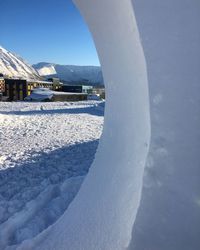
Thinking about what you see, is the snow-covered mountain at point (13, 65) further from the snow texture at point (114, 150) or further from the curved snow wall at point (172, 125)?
the curved snow wall at point (172, 125)

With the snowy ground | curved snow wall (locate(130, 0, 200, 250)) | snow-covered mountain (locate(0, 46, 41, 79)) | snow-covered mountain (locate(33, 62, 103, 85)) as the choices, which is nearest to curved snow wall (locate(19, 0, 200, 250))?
curved snow wall (locate(130, 0, 200, 250))

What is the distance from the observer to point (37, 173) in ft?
13.4

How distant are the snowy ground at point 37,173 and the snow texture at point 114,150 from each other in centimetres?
51

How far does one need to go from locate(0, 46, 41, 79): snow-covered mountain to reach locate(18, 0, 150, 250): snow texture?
7102cm

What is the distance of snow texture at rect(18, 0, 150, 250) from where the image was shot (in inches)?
53.8

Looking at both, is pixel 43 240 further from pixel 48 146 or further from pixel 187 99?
pixel 48 146

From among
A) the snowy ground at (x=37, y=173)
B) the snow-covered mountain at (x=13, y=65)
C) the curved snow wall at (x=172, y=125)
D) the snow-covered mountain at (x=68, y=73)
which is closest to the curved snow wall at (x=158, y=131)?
the curved snow wall at (x=172, y=125)

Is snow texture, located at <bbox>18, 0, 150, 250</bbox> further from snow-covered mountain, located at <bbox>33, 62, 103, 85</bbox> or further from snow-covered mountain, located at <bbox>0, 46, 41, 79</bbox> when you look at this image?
snow-covered mountain, located at <bbox>33, 62, 103, 85</bbox>

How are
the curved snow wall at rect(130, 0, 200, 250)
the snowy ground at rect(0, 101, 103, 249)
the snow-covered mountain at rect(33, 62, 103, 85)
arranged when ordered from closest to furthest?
the curved snow wall at rect(130, 0, 200, 250)
the snowy ground at rect(0, 101, 103, 249)
the snow-covered mountain at rect(33, 62, 103, 85)

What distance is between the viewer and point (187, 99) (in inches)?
44.8

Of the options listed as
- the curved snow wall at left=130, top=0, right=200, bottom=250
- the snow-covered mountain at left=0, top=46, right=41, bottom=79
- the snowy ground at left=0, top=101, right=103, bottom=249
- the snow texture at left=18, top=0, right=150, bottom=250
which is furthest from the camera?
the snow-covered mountain at left=0, top=46, right=41, bottom=79

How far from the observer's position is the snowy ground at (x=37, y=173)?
8.53ft

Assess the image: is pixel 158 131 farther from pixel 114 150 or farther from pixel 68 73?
pixel 68 73

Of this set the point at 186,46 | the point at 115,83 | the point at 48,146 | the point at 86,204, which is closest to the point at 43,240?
the point at 86,204
